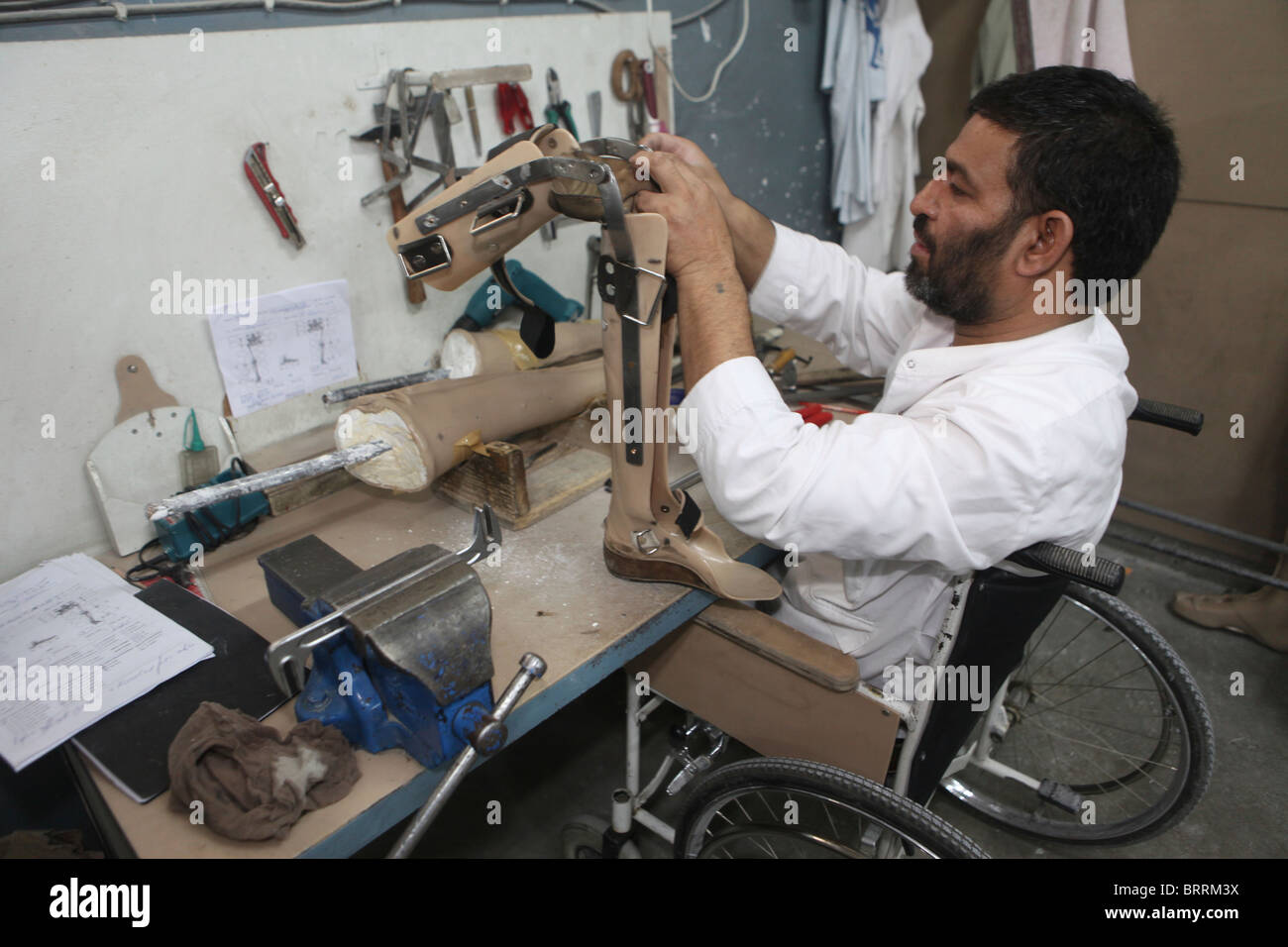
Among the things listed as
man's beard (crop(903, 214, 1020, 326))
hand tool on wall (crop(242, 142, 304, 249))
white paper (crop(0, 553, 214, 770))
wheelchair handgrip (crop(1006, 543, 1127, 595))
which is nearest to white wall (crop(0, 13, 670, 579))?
hand tool on wall (crop(242, 142, 304, 249))

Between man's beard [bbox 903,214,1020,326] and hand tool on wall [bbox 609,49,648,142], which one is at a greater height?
hand tool on wall [bbox 609,49,648,142]

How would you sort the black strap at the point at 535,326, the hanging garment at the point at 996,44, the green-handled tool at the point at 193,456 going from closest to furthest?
the black strap at the point at 535,326
the green-handled tool at the point at 193,456
the hanging garment at the point at 996,44

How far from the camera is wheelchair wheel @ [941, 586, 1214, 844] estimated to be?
140cm

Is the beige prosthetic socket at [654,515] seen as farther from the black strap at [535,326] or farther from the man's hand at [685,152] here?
the man's hand at [685,152]

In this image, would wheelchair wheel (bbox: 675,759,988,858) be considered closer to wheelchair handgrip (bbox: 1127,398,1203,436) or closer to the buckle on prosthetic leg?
the buckle on prosthetic leg

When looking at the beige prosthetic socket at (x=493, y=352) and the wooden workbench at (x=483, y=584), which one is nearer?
the wooden workbench at (x=483, y=584)

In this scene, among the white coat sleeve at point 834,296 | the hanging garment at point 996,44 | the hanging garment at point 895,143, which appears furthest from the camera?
the hanging garment at point 895,143

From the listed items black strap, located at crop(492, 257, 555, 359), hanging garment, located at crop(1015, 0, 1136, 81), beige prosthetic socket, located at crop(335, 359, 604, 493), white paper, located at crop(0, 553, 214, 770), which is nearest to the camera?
white paper, located at crop(0, 553, 214, 770)

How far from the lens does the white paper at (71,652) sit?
930 millimetres

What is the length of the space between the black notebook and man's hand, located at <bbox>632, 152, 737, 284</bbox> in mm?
761

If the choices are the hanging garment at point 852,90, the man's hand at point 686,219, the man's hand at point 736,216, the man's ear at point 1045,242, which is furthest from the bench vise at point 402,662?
the hanging garment at point 852,90

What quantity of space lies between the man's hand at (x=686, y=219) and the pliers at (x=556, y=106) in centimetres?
78

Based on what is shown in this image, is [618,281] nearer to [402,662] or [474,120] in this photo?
[402,662]
